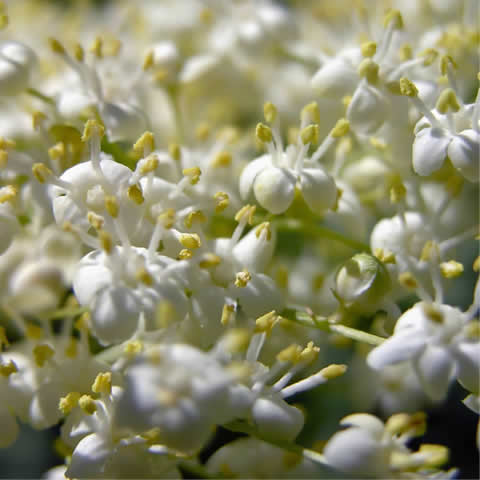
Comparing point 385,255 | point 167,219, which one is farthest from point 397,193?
point 167,219

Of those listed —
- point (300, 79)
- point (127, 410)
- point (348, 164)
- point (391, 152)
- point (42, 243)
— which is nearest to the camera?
point (127, 410)

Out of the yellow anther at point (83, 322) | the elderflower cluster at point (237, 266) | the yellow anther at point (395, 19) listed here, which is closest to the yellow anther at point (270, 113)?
the elderflower cluster at point (237, 266)

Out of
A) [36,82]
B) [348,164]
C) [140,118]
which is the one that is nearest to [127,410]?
[140,118]

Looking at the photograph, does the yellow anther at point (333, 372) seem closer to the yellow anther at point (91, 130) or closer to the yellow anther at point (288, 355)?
the yellow anther at point (288, 355)

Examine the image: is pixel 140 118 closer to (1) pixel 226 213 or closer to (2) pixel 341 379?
(1) pixel 226 213

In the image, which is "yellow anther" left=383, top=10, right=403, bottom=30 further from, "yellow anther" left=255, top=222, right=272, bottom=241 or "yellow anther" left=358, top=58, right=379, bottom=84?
"yellow anther" left=255, top=222, right=272, bottom=241

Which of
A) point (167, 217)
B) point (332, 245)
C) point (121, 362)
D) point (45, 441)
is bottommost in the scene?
point (45, 441)
